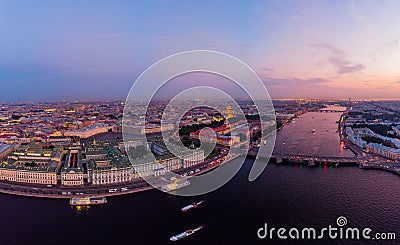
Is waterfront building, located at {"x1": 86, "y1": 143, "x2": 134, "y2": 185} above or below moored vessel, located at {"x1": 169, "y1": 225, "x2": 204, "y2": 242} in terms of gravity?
above

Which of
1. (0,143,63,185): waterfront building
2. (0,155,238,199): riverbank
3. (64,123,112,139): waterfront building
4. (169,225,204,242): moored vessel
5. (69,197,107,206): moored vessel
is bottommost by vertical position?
(169,225,204,242): moored vessel

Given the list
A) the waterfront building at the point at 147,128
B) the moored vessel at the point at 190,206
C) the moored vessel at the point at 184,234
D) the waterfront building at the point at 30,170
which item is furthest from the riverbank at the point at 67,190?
the waterfront building at the point at 147,128

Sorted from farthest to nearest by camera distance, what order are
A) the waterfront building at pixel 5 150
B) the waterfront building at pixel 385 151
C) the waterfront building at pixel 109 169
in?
the waterfront building at pixel 385 151, the waterfront building at pixel 5 150, the waterfront building at pixel 109 169

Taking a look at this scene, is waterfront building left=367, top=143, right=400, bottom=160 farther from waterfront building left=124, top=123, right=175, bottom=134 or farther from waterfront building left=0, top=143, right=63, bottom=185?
waterfront building left=0, top=143, right=63, bottom=185

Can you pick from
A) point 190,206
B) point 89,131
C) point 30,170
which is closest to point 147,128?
point 89,131

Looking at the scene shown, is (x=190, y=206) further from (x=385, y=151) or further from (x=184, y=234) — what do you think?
(x=385, y=151)

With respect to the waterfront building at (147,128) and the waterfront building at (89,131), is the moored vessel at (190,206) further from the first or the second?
the waterfront building at (89,131)

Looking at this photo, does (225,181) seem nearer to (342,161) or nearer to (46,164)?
(342,161)

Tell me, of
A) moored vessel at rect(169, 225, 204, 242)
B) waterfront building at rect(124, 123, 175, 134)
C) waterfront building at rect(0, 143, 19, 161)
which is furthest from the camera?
waterfront building at rect(124, 123, 175, 134)

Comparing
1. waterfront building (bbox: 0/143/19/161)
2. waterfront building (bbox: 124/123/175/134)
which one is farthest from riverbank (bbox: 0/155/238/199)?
waterfront building (bbox: 124/123/175/134)

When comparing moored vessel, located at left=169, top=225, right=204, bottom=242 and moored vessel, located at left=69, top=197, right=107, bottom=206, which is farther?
moored vessel, located at left=69, top=197, right=107, bottom=206

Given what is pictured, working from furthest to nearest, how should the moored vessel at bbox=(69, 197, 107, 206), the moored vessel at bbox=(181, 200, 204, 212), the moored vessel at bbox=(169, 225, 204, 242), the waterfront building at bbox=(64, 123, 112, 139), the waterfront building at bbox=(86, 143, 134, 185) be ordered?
the waterfront building at bbox=(64, 123, 112, 139)
the waterfront building at bbox=(86, 143, 134, 185)
the moored vessel at bbox=(69, 197, 107, 206)
the moored vessel at bbox=(181, 200, 204, 212)
the moored vessel at bbox=(169, 225, 204, 242)

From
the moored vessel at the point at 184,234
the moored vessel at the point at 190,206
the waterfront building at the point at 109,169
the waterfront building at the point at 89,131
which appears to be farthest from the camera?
the waterfront building at the point at 89,131
